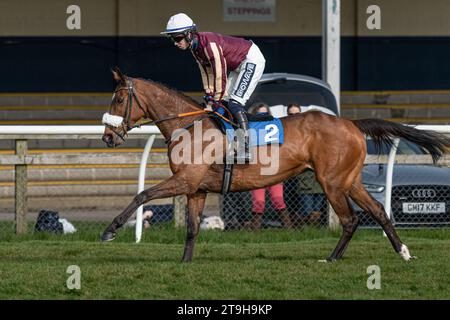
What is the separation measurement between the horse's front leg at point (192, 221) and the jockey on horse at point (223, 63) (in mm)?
529

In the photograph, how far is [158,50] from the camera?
24938mm

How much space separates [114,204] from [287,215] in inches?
158

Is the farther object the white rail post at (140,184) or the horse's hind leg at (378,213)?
the white rail post at (140,184)

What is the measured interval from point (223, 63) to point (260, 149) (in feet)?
3.04

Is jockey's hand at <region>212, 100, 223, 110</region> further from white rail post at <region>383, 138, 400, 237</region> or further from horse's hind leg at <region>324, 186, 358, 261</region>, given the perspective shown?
white rail post at <region>383, 138, 400, 237</region>

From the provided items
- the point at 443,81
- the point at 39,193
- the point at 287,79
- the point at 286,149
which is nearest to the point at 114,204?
the point at 39,193

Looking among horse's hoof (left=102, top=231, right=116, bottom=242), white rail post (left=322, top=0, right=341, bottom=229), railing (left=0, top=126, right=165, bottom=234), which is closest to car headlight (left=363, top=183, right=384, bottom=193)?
white rail post (left=322, top=0, right=341, bottom=229)

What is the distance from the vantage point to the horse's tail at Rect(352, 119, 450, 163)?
11.7 meters

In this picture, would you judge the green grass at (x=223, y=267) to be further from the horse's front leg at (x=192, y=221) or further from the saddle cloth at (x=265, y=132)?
the saddle cloth at (x=265, y=132)

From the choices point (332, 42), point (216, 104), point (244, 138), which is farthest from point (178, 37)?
point (332, 42)

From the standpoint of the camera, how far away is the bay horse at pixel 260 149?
10.9 meters

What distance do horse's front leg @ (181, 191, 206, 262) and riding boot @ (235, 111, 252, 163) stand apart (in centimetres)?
49

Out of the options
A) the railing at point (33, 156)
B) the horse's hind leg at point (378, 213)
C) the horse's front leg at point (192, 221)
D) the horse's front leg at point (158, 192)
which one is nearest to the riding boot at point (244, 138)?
the horse's front leg at point (192, 221)

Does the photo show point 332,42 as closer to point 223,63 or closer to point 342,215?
point 342,215
